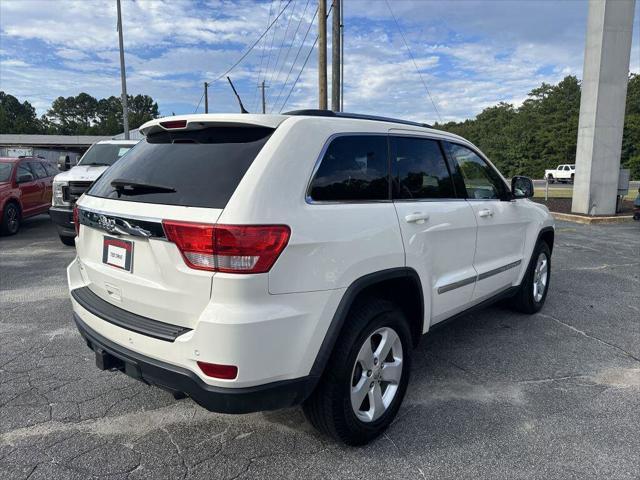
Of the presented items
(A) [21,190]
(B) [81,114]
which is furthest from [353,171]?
(B) [81,114]

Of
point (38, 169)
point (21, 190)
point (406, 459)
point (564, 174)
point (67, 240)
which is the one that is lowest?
point (406, 459)

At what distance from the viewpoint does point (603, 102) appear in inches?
524

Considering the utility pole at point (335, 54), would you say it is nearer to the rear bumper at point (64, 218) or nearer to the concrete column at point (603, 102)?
the concrete column at point (603, 102)

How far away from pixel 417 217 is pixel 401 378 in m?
1.00

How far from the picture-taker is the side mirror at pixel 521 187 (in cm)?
452

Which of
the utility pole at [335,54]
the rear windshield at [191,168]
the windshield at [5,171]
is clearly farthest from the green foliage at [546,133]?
the rear windshield at [191,168]

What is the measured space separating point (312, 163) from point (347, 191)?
0.29m

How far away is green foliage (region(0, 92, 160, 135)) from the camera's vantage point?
112 m

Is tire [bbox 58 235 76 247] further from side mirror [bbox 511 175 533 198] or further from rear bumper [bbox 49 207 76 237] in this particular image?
side mirror [bbox 511 175 533 198]

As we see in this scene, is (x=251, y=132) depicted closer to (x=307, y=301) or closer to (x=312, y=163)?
(x=312, y=163)

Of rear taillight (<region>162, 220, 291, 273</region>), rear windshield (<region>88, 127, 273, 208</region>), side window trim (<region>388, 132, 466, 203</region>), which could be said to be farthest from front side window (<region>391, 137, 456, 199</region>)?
rear taillight (<region>162, 220, 291, 273</region>)

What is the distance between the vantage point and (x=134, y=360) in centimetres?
242

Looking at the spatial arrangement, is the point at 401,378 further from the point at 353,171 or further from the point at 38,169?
the point at 38,169

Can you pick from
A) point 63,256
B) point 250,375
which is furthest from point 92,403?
point 63,256
